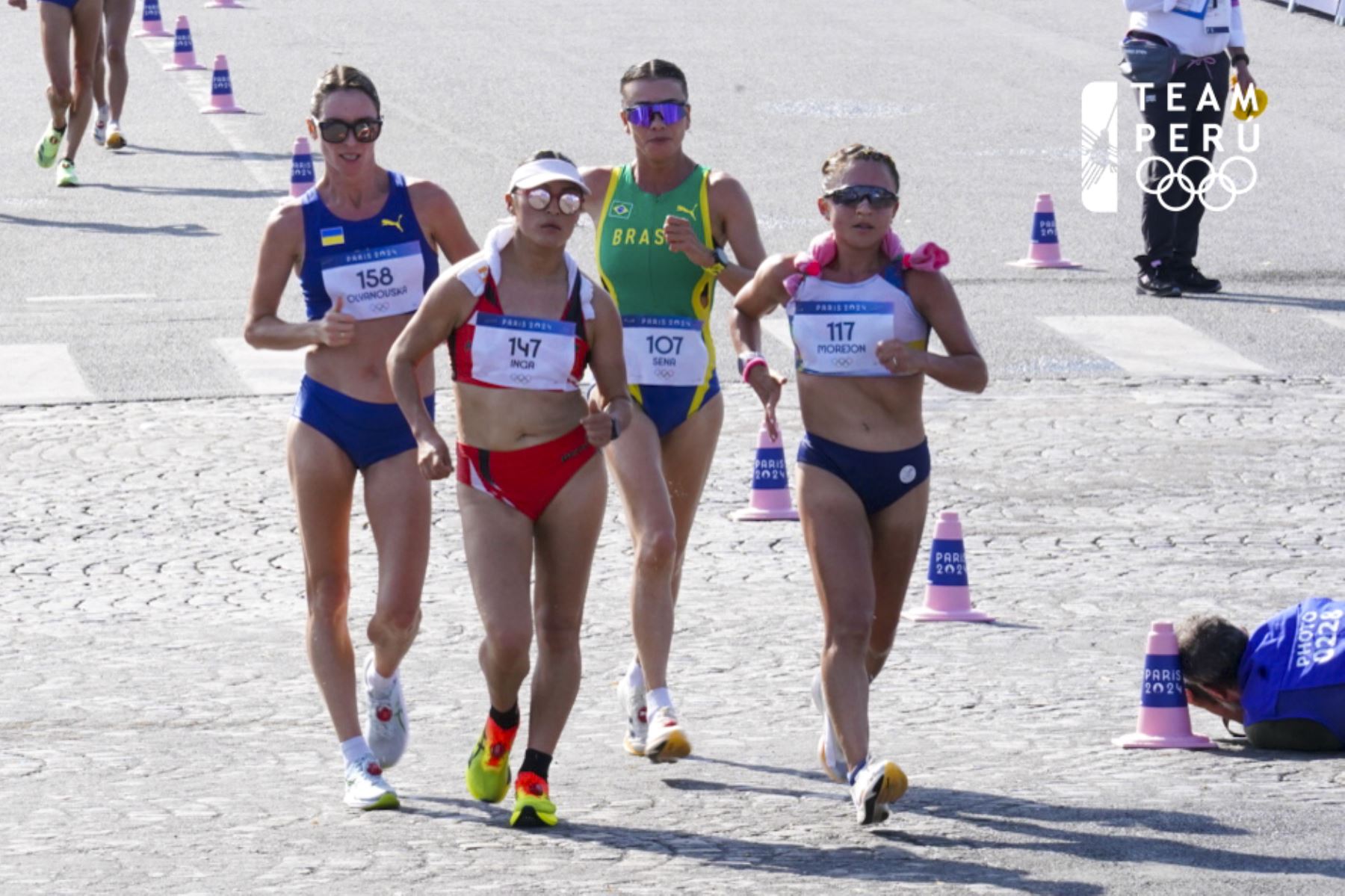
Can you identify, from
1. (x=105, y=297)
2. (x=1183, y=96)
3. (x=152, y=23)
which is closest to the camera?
(x=1183, y=96)

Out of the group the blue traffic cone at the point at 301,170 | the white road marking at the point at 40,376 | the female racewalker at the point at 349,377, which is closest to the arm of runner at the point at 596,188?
the female racewalker at the point at 349,377

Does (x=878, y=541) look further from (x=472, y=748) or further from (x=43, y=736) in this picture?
(x=43, y=736)

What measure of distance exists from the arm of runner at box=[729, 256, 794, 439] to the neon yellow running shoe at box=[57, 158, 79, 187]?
1235 cm

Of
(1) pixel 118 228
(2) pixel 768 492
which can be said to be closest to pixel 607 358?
(2) pixel 768 492

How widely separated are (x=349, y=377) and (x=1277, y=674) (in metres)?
3.13

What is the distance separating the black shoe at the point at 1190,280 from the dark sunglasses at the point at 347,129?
986cm

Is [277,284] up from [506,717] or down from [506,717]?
up

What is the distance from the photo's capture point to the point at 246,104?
76.0 ft

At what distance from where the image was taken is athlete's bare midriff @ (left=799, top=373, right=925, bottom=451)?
7574 mm

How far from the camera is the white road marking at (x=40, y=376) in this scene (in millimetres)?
13648

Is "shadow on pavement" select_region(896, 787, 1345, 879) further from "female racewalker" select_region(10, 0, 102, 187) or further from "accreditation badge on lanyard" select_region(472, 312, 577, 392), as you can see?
"female racewalker" select_region(10, 0, 102, 187)

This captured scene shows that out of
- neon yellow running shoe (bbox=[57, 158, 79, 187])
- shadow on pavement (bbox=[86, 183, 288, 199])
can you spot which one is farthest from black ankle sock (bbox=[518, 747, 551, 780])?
neon yellow running shoe (bbox=[57, 158, 79, 187])

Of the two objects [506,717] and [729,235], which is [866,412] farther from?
[506,717]

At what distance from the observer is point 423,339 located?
7.33m
